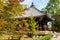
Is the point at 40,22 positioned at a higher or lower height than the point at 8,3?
lower

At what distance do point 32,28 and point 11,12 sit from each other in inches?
581

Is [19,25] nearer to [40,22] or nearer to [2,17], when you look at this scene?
[2,17]

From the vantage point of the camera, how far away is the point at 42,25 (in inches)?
1206

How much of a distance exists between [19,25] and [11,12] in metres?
1.37

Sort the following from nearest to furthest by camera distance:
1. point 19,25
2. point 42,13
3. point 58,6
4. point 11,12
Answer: point 11,12, point 19,25, point 42,13, point 58,6

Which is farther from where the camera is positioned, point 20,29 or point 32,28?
point 32,28

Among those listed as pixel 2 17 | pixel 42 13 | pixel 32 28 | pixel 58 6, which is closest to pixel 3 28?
pixel 2 17

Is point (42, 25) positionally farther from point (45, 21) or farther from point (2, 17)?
point (2, 17)

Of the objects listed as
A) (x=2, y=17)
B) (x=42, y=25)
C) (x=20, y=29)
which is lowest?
(x=42, y=25)

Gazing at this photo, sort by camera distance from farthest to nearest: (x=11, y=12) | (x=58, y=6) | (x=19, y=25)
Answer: (x=58, y=6) → (x=19, y=25) → (x=11, y=12)

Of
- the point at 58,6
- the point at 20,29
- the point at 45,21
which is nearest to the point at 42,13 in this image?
the point at 45,21

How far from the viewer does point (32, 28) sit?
855 inches

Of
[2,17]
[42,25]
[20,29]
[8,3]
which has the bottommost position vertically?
[42,25]

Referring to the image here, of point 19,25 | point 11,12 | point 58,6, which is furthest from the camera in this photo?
point 58,6
